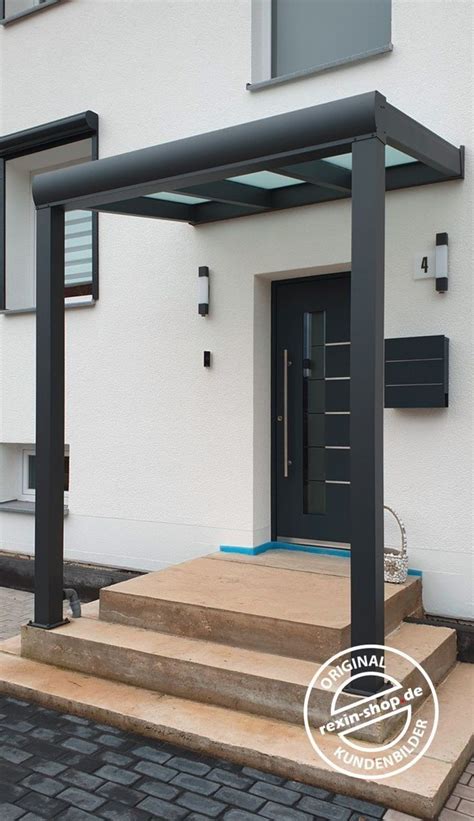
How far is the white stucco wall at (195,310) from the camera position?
14.5 feet

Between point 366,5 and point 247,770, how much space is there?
455 cm

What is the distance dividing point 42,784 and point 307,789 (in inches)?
41.4

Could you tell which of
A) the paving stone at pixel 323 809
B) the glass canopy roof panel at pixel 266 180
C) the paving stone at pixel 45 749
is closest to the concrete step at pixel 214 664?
the paving stone at pixel 323 809

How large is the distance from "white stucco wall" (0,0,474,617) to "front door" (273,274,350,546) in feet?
0.42

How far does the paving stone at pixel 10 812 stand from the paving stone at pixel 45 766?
0.25 m

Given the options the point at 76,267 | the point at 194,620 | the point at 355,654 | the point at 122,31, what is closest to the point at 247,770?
the point at 355,654

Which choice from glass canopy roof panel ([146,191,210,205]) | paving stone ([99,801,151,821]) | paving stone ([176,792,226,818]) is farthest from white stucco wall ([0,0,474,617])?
paving stone ([99,801,151,821])

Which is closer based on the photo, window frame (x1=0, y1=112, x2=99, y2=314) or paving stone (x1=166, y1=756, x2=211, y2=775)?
paving stone (x1=166, y1=756, x2=211, y2=775)

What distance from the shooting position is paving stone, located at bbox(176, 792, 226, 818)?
112 inches

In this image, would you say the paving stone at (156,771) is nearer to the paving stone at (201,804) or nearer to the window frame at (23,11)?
the paving stone at (201,804)

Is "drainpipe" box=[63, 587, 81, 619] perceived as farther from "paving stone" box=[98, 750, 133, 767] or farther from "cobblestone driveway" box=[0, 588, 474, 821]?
"paving stone" box=[98, 750, 133, 767]

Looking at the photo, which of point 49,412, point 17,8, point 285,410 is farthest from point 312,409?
point 17,8

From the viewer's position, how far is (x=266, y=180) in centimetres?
467

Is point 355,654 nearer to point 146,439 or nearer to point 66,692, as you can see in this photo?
point 66,692
